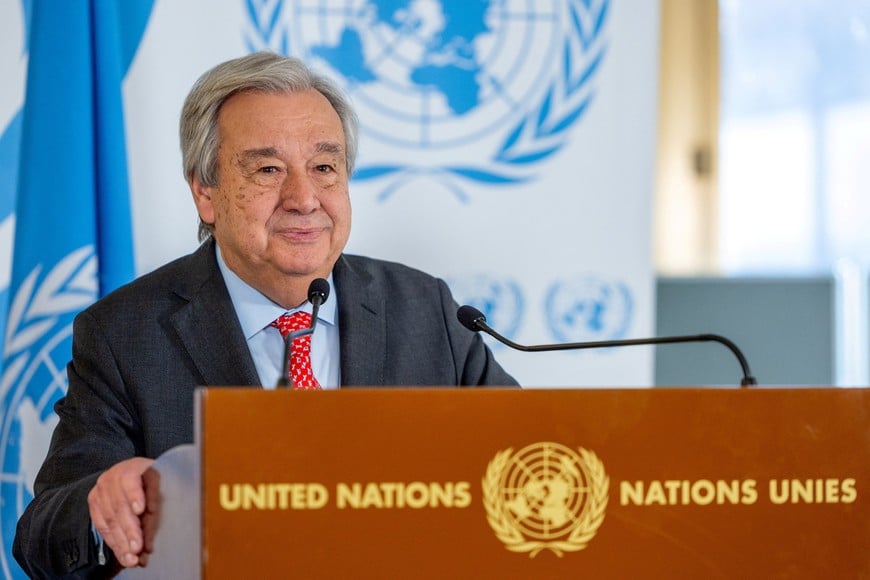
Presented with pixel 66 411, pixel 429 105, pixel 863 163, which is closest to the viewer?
pixel 66 411

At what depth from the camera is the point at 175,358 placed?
2.16 metres

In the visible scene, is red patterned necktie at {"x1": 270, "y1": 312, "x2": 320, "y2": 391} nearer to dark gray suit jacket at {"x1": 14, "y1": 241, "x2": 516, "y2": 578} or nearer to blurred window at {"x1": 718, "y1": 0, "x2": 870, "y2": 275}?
dark gray suit jacket at {"x1": 14, "y1": 241, "x2": 516, "y2": 578}

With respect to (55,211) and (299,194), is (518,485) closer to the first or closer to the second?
(299,194)

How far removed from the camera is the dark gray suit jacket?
6.50 feet

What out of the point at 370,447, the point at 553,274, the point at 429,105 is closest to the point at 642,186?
the point at 553,274

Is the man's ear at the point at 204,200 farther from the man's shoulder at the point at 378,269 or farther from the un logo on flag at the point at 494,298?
the un logo on flag at the point at 494,298

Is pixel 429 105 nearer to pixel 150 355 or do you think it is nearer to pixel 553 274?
pixel 553 274

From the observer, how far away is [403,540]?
123cm

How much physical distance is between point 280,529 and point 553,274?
211 centimetres

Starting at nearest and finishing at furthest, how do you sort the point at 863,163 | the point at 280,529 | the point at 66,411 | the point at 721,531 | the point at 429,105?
the point at 280,529
the point at 721,531
the point at 66,411
the point at 429,105
the point at 863,163

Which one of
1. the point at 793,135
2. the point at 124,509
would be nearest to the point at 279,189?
the point at 124,509

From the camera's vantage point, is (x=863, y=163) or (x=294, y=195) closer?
(x=294, y=195)

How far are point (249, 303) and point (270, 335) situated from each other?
9 cm

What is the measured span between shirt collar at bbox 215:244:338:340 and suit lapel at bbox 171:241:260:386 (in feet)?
0.15
